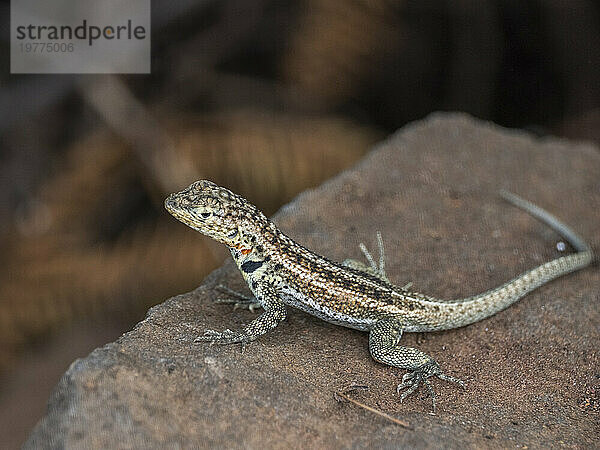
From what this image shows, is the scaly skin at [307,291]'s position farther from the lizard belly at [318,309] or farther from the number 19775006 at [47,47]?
the number 19775006 at [47,47]

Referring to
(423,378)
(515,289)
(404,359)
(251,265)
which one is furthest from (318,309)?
(515,289)

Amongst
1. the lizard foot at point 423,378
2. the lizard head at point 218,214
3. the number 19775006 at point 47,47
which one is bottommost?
the lizard foot at point 423,378

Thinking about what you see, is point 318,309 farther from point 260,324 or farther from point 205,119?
point 205,119

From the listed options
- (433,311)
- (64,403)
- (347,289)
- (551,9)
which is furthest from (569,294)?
(551,9)

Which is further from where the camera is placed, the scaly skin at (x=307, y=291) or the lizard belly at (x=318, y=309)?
the lizard belly at (x=318, y=309)

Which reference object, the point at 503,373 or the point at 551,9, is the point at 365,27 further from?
the point at 503,373

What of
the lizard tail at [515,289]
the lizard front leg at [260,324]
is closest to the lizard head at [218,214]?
the lizard front leg at [260,324]

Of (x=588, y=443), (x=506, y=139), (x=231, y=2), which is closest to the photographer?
(x=588, y=443)
